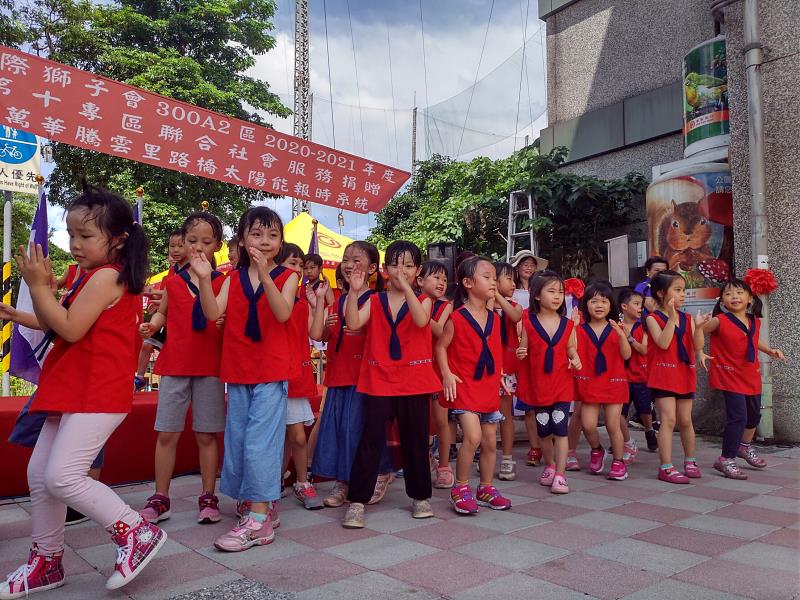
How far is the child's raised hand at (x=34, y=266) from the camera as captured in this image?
2420 mm

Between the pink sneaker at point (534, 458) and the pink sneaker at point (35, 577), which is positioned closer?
the pink sneaker at point (35, 577)

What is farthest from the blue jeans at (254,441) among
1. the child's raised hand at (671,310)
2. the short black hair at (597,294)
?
the child's raised hand at (671,310)

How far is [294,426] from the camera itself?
13.0 ft

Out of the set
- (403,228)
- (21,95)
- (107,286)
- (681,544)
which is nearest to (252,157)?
(21,95)

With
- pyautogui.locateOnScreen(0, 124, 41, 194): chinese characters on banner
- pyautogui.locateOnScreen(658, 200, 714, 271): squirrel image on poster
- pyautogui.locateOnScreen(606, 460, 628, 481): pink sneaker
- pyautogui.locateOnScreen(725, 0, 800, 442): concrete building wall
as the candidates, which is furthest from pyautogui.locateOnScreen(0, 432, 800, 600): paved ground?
pyautogui.locateOnScreen(0, 124, 41, 194): chinese characters on banner

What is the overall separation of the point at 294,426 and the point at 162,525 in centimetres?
89

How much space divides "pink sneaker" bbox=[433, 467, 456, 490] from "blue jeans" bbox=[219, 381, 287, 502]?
1.47 metres

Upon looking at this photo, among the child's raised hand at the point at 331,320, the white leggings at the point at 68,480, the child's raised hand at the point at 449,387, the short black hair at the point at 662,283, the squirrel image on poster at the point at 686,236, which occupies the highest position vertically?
the squirrel image on poster at the point at 686,236

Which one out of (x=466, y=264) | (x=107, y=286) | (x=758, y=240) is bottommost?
(x=107, y=286)

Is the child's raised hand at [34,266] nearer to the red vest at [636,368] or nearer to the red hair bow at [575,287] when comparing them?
the red hair bow at [575,287]

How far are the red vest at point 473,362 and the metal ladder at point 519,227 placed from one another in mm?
7080

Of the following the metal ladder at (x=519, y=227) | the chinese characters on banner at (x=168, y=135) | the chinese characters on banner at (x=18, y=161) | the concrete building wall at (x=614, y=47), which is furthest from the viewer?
the metal ladder at (x=519, y=227)

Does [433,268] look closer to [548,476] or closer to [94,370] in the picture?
[548,476]

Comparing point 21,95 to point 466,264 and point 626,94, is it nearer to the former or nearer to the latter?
point 466,264
